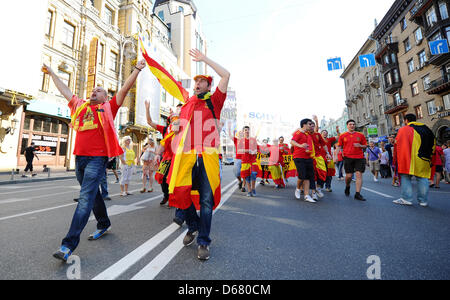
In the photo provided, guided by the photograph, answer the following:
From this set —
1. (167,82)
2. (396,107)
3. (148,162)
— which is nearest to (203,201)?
(167,82)

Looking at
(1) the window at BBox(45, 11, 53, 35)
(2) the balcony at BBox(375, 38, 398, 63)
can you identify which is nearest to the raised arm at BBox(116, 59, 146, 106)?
Result: (1) the window at BBox(45, 11, 53, 35)

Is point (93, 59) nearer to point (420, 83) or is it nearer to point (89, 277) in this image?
point (89, 277)

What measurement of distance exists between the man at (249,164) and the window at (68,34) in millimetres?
19154

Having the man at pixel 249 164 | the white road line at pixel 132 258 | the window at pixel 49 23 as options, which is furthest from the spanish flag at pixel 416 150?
the window at pixel 49 23

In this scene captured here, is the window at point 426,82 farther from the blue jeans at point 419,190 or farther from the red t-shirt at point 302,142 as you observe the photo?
the red t-shirt at point 302,142

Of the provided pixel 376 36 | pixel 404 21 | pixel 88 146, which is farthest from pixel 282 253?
pixel 376 36

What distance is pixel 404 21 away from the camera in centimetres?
2555

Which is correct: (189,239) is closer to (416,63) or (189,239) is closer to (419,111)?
(419,111)

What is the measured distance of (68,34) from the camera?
17828mm

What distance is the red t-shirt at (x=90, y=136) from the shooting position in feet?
8.02

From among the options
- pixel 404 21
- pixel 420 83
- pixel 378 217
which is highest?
pixel 404 21

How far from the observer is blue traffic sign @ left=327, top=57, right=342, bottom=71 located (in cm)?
1365

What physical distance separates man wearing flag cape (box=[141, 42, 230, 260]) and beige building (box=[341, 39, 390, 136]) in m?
35.3
